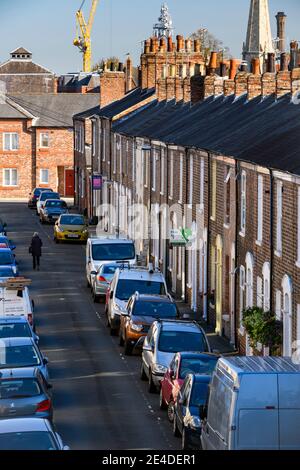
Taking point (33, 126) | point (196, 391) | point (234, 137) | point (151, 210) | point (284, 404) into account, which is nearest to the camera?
point (284, 404)

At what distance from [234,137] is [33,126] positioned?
67.7 meters

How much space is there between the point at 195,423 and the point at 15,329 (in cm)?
989

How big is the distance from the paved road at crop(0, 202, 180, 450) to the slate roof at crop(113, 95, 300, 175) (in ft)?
21.3

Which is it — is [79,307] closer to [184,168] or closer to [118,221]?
[184,168]

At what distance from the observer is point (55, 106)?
109000 millimetres

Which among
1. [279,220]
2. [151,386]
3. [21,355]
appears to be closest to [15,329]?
[21,355]

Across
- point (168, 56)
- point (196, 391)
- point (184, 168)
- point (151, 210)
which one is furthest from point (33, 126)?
point (196, 391)

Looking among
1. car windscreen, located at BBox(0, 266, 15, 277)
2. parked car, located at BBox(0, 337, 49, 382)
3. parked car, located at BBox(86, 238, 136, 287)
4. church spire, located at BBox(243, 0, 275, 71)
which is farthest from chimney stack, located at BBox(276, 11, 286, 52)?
parked car, located at BBox(0, 337, 49, 382)

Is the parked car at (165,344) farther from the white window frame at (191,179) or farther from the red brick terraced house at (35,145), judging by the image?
the red brick terraced house at (35,145)

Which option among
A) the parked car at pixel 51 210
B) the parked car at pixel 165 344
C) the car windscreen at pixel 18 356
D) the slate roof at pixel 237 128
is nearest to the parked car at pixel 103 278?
the slate roof at pixel 237 128

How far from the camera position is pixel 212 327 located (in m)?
42.7

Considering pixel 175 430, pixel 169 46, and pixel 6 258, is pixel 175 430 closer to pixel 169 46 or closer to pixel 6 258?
pixel 6 258

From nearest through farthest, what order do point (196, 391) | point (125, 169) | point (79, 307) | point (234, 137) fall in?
point (196, 391) → point (234, 137) → point (79, 307) → point (125, 169)

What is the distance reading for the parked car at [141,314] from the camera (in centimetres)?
3672
